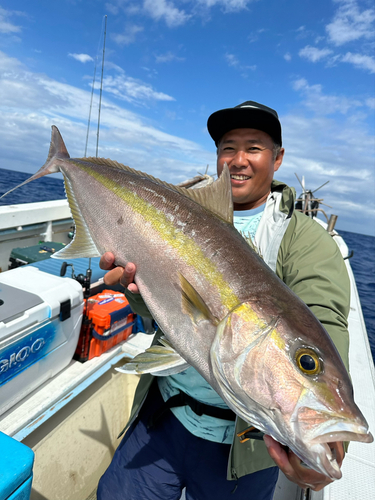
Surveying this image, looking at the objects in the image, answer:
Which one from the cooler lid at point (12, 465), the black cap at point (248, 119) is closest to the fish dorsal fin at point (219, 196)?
the black cap at point (248, 119)

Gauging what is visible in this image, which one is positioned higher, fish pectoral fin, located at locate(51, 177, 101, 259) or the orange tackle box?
fish pectoral fin, located at locate(51, 177, 101, 259)

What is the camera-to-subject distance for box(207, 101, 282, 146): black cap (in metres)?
2.00

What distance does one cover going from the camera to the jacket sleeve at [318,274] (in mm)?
1452

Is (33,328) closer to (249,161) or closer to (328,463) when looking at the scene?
(249,161)

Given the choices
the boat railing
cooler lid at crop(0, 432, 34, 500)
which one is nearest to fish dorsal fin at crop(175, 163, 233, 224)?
cooler lid at crop(0, 432, 34, 500)

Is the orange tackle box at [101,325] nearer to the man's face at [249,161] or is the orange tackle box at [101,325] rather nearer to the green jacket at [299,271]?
the green jacket at [299,271]

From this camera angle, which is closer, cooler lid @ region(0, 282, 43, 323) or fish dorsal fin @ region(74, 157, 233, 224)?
fish dorsal fin @ region(74, 157, 233, 224)

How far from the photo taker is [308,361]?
111 cm

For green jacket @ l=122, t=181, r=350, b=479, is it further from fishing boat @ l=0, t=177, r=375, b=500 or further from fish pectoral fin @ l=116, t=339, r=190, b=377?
fishing boat @ l=0, t=177, r=375, b=500

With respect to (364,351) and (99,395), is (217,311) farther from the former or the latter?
(364,351)

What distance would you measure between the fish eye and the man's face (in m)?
1.28

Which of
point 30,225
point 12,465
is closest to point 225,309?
point 12,465

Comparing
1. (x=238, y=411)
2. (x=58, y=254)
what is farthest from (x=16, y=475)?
(x=58, y=254)

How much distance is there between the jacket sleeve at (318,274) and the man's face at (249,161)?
0.37 m
